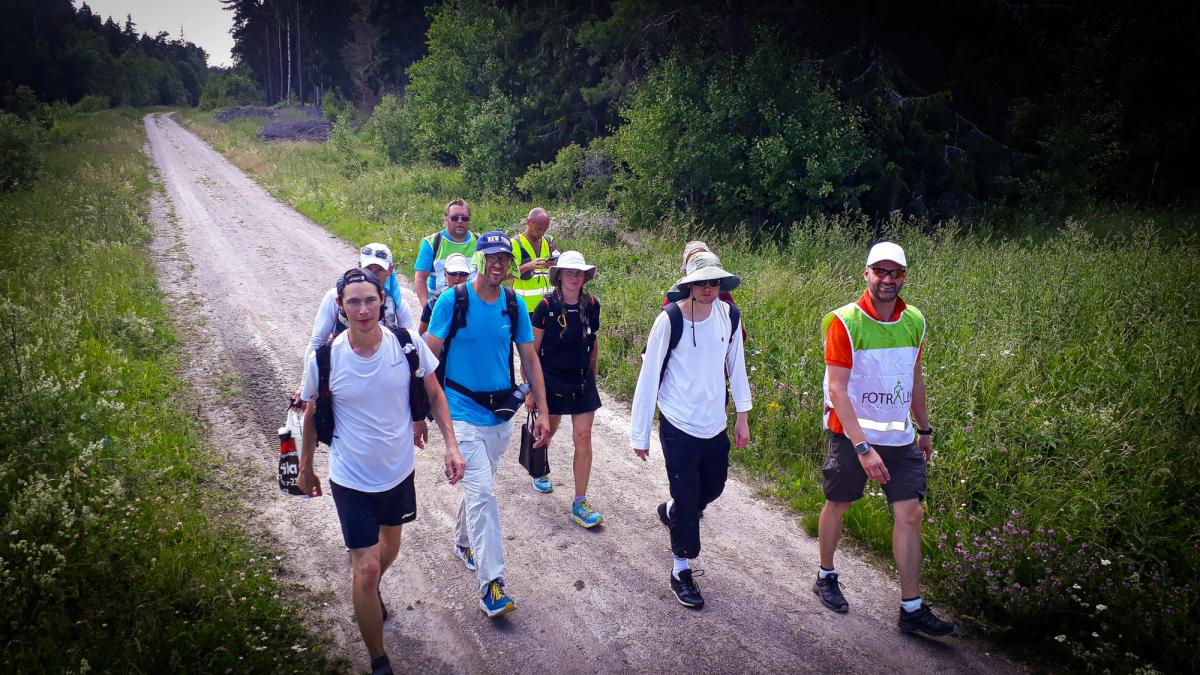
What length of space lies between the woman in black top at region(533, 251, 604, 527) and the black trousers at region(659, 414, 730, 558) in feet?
3.30

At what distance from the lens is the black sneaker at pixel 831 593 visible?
14.7 ft

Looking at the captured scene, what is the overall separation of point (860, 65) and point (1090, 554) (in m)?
14.3

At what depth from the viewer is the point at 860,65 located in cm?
1609

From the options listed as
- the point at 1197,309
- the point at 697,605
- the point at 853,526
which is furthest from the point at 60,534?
the point at 1197,309

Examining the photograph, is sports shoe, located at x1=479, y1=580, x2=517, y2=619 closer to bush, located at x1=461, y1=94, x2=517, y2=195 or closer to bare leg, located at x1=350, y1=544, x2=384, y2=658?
bare leg, located at x1=350, y1=544, x2=384, y2=658

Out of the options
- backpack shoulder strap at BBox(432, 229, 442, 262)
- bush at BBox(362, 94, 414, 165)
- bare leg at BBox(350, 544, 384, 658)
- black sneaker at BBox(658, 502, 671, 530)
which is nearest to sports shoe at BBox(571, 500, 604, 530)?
black sneaker at BBox(658, 502, 671, 530)

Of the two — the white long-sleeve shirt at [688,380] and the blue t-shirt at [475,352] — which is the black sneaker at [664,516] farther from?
the blue t-shirt at [475,352]

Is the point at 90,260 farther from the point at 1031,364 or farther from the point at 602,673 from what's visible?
the point at 1031,364

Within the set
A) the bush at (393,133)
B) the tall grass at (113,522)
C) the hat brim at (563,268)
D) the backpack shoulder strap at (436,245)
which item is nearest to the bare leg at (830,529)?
the hat brim at (563,268)

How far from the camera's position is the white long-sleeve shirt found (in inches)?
176

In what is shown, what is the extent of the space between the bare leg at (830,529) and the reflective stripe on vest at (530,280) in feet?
10.1

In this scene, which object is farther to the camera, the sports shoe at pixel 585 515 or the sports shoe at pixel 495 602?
the sports shoe at pixel 585 515

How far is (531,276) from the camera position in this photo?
649cm

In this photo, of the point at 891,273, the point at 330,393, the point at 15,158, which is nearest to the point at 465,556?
the point at 330,393
